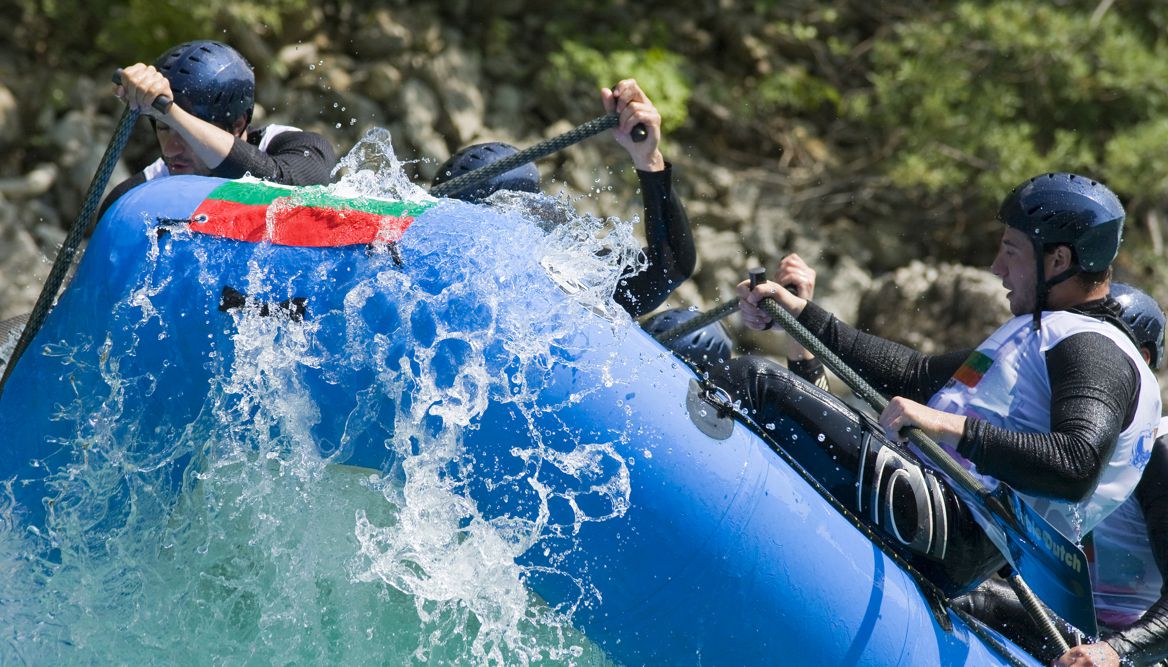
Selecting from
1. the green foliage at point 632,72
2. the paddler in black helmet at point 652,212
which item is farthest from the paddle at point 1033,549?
the green foliage at point 632,72

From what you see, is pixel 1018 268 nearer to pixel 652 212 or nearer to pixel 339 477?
pixel 652 212

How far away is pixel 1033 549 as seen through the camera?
3123mm

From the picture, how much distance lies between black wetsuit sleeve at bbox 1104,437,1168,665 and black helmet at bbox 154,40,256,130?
303cm

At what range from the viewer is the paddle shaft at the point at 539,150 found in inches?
139

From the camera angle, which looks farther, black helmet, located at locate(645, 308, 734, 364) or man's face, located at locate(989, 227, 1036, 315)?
black helmet, located at locate(645, 308, 734, 364)

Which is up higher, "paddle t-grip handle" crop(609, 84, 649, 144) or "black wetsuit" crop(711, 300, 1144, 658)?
"paddle t-grip handle" crop(609, 84, 649, 144)

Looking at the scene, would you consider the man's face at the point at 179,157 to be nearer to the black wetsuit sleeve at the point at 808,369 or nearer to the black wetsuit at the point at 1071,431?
the black wetsuit sleeve at the point at 808,369

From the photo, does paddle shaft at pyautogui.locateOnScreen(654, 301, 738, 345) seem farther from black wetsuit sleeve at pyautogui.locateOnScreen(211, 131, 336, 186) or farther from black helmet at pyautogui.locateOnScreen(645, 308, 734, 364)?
black wetsuit sleeve at pyautogui.locateOnScreen(211, 131, 336, 186)

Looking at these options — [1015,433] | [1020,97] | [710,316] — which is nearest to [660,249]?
[710,316]

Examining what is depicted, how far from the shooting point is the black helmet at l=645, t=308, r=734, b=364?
4711mm

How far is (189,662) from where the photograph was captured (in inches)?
123

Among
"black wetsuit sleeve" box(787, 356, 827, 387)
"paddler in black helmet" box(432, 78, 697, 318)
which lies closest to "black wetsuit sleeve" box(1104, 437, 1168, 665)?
"black wetsuit sleeve" box(787, 356, 827, 387)

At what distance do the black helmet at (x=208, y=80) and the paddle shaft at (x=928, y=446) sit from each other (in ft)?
6.25

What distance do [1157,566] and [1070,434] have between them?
36.7 inches
